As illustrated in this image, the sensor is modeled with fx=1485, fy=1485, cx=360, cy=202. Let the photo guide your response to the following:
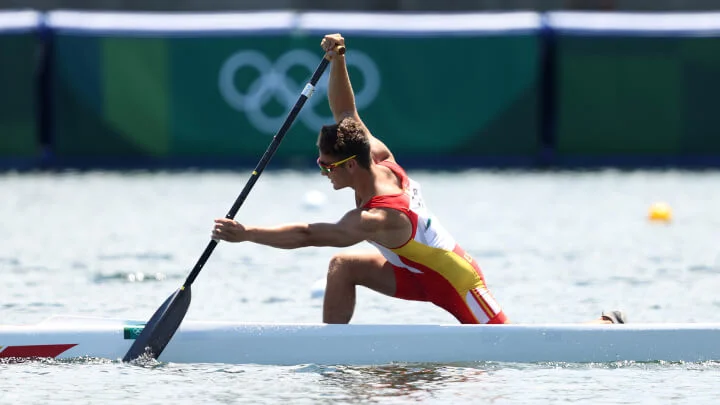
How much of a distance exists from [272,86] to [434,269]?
11.0 metres

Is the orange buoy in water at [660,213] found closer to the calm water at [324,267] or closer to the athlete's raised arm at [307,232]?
the calm water at [324,267]

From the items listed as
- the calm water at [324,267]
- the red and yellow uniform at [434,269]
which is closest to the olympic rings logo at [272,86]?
the calm water at [324,267]

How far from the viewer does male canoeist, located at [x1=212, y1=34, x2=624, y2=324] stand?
738 centimetres

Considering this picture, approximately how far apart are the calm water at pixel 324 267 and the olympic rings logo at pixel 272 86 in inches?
29.7

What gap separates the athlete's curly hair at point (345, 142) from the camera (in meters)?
7.47

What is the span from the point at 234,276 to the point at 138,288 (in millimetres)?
1008

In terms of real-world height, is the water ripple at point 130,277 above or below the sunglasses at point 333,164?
above

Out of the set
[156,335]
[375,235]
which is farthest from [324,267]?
[375,235]

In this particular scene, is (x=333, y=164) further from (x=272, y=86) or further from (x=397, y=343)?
(x=272, y=86)

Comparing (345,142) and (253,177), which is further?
(253,177)

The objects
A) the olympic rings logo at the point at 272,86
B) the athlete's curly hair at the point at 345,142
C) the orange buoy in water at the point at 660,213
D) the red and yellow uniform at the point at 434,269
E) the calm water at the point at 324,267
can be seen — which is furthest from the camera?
the olympic rings logo at the point at 272,86

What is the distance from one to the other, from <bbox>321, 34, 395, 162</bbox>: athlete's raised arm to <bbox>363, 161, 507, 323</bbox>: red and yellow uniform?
0.20 meters

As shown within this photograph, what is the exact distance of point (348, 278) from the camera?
7.91 metres

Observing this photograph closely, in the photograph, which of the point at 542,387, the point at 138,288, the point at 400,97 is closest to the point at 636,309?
the point at 542,387
